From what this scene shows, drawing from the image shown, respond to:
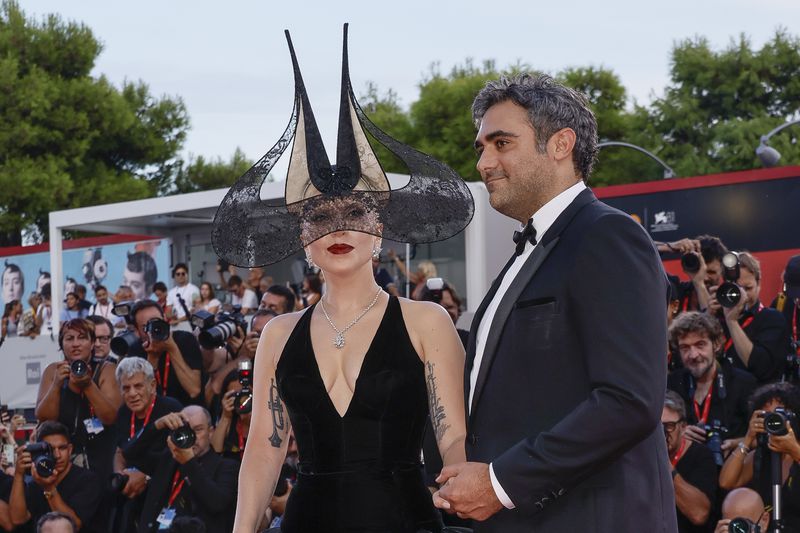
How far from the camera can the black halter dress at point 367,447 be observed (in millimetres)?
3336

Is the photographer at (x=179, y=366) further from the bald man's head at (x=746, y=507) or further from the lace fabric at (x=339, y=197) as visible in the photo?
the lace fabric at (x=339, y=197)

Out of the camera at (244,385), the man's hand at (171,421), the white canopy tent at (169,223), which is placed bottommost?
the man's hand at (171,421)

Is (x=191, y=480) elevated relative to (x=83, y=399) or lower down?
lower down

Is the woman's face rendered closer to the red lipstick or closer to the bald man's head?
the bald man's head

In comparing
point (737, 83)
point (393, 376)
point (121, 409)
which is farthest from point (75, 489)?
point (737, 83)

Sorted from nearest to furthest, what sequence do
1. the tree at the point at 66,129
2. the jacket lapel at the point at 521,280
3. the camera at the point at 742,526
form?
the jacket lapel at the point at 521,280
the camera at the point at 742,526
the tree at the point at 66,129

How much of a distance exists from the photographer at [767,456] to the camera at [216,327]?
132 inches

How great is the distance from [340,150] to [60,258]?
10.3m

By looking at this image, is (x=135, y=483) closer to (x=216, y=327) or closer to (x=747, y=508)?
(x=216, y=327)

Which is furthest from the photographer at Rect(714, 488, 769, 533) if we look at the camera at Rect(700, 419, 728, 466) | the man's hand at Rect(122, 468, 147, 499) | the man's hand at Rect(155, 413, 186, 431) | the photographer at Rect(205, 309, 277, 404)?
the man's hand at Rect(122, 468, 147, 499)

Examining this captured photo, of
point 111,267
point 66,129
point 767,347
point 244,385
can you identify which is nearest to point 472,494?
point 767,347

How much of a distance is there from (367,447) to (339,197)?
709 mm

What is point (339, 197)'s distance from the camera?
3316mm

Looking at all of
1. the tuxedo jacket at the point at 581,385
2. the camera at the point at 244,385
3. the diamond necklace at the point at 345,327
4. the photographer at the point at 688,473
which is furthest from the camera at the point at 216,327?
the tuxedo jacket at the point at 581,385
